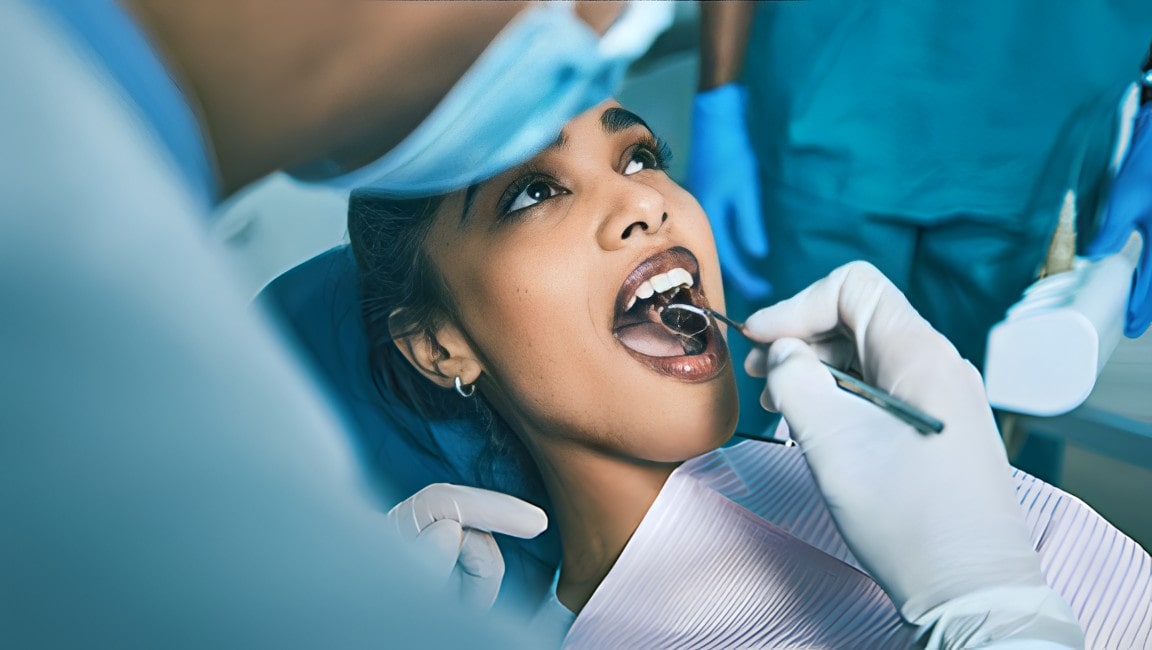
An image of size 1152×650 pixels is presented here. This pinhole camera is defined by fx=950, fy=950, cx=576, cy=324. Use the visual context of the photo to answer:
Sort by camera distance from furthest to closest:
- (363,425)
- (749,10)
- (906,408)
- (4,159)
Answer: (749,10), (363,425), (906,408), (4,159)

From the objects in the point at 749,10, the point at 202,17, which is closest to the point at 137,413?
the point at 202,17

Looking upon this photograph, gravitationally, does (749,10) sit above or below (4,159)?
below

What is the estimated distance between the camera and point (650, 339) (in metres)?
1.04

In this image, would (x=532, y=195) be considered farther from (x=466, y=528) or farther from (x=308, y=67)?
(x=466, y=528)

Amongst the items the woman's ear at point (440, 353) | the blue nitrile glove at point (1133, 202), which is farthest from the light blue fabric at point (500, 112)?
the blue nitrile glove at point (1133, 202)

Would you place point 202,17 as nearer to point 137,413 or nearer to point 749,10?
point 137,413

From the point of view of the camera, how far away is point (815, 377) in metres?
0.97

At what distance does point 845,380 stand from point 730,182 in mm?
342

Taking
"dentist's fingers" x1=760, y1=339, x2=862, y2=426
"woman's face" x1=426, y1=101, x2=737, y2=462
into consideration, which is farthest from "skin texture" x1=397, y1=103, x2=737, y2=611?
"dentist's fingers" x1=760, y1=339, x2=862, y2=426

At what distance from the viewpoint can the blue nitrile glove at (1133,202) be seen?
4.03ft

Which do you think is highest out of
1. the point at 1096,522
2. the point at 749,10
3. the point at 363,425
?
the point at 749,10

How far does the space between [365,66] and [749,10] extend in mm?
480

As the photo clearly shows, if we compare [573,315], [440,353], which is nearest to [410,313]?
[440,353]

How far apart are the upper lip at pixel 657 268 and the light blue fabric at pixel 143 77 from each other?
419mm
